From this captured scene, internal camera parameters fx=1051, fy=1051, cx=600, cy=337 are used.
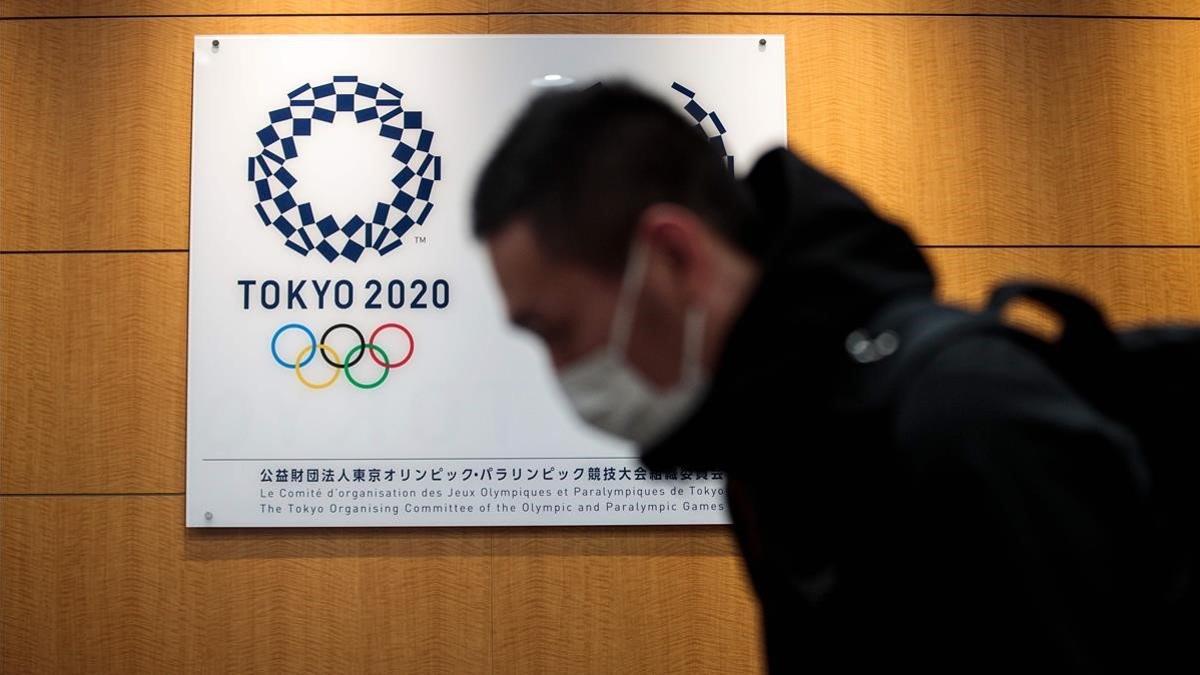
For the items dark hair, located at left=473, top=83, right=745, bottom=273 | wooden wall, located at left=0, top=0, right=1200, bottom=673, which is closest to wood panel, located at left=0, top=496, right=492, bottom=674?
wooden wall, located at left=0, top=0, right=1200, bottom=673

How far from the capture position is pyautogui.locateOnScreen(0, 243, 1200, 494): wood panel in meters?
2.63

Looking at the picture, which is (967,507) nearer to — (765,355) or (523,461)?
(765,355)

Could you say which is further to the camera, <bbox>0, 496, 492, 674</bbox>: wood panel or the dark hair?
<bbox>0, 496, 492, 674</bbox>: wood panel

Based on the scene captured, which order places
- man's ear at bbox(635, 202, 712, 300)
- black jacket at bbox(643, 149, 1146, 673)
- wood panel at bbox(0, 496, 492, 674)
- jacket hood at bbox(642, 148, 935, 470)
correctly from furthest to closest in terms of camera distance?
wood panel at bbox(0, 496, 492, 674), man's ear at bbox(635, 202, 712, 300), jacket hood at bbox(642, 148, 935, 470), black jacket at bbox(643, 149, 1146, 673)

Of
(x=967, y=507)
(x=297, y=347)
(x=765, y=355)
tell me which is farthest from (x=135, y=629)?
(x=967, y=507)

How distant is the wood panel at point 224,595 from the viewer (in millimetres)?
2588

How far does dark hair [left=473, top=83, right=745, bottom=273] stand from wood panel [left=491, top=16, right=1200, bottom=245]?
1.82 meters

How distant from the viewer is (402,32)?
109 inches

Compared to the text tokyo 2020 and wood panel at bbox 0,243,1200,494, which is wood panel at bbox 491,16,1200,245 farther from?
the text tokyo 2020

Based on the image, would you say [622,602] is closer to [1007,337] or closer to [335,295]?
[335,295]

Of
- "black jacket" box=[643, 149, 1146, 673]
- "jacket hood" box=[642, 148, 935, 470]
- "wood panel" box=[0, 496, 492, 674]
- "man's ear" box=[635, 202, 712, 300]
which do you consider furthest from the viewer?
"wood panel" box=[0, 496, 492, 674]

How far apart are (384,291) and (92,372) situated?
2.50 feet

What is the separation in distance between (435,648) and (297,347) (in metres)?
0.83

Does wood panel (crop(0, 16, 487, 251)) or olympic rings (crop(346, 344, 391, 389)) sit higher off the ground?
wood panel (crop(0, 16, 487, 251))
